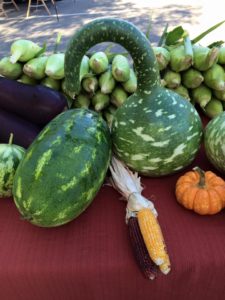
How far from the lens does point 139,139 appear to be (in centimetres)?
97

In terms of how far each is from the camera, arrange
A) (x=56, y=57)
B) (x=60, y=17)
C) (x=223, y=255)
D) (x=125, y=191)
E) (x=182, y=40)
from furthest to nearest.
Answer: (x=60, y=17), (x=182, y=40), (x=56, y=57), (x=125, y=191), (x=223, y=255)

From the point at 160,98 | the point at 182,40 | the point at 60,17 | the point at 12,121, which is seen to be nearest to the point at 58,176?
the point at 160,98

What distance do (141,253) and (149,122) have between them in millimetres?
353

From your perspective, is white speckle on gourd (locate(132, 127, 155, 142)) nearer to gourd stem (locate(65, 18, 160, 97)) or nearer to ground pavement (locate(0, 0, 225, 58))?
gourd stem (locate(65, 18, 160, 97))

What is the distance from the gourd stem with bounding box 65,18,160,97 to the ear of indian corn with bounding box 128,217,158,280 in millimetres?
388

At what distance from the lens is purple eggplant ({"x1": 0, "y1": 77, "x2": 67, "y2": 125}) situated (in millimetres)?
1176

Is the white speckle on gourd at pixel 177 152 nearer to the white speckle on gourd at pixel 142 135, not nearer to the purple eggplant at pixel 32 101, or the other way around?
the white speckle on gourd at pixel 142 135

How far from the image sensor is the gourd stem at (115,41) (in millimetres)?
858

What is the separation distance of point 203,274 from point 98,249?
0.25 meters

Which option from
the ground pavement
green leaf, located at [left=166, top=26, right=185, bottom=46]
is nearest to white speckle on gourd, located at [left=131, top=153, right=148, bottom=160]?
green leaf, located at [left=166, top=26, right=185, bottom=46]

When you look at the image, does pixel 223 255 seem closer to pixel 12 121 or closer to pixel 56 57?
pixel 12 121

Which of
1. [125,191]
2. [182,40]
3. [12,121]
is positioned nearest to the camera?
[125,191]

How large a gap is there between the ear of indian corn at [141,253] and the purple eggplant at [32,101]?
1.69 ft

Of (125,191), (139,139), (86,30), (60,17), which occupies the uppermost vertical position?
(86,30)
